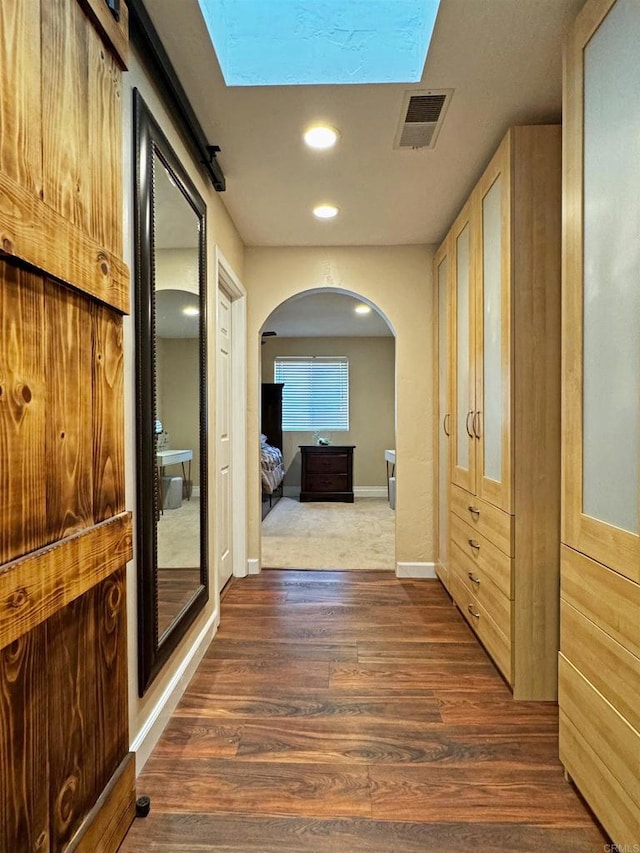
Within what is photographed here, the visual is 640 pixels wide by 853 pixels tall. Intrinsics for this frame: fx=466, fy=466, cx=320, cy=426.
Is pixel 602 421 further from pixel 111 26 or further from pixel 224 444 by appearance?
pixel 224 444

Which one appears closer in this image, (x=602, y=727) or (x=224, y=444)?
(x=602, y=727)

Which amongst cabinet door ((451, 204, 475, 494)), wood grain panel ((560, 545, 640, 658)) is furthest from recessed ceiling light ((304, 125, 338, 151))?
wood grain panel ((560, 545, 640, 658))

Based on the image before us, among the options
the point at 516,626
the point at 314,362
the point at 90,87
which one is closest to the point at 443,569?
the point at 516,626

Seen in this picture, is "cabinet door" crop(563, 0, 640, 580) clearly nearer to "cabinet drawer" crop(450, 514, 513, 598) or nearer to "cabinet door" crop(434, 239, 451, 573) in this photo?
"cabinet drawer" crop(450, 514, 513, 598)

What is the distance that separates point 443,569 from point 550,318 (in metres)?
1.89

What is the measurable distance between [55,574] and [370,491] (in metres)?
6.56

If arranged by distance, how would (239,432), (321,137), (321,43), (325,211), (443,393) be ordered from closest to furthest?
(321,43) → (321,137) → (325,211) → (443,393) → (239,432)

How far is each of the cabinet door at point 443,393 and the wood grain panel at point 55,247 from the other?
2.22 meters

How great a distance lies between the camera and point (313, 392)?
24.5 ft

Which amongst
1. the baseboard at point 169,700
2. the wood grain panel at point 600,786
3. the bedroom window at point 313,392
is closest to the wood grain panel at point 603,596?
the wood grain panel at point 600,786

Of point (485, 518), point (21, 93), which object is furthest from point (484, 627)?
point (21, 93)

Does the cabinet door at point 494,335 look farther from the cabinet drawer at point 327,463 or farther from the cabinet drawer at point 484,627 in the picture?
the cabinet drawer at point 327,463

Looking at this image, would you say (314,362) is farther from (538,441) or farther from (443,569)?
(538,441)

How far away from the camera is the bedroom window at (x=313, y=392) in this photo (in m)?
Result: 7.43
